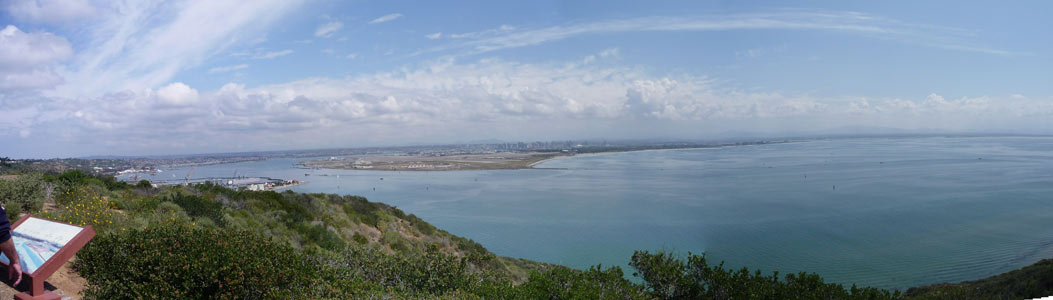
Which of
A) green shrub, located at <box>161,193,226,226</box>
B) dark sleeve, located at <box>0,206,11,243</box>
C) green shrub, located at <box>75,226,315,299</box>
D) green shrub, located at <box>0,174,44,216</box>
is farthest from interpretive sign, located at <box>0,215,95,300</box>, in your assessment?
green shrub, located at <box>161,193,226,226</box>

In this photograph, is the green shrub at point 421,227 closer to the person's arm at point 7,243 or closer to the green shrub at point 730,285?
the green shrub at point 730,285

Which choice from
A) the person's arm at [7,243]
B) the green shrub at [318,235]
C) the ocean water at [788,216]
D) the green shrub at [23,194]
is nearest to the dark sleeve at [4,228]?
the person's arm at [7,243]

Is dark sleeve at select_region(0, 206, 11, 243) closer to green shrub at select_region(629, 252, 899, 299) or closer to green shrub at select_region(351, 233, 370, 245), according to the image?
green shrub at select_region(629, 252, 899, 299)

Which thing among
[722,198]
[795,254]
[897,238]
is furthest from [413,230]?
[722,198]

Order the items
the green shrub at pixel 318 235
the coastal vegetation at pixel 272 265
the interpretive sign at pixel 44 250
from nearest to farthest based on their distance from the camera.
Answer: the interpretive sign at pixel 44 250
the coastal vegetation at pixel 272 265
the green shrub at pixel 318 235

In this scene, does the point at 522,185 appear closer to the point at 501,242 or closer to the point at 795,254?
the point at 501,242

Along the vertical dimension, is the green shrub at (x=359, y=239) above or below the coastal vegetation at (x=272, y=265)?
below
